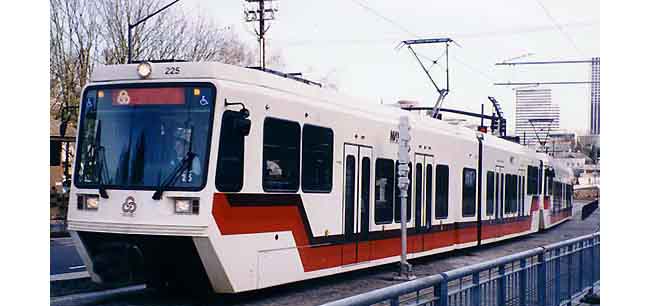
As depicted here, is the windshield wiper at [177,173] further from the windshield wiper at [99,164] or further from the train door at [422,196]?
the train door at [422,196]

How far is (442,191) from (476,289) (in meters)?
8.79

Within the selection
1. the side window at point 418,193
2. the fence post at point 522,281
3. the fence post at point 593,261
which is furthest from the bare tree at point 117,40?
the fence post at point 593,261

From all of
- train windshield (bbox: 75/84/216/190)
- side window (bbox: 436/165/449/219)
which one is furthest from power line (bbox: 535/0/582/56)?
side window (bbox: 436/165/449/219)

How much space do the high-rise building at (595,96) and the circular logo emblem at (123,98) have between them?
4561 mm

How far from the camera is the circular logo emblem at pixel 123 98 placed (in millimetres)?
9453

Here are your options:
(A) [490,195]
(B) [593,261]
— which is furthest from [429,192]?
(A) [490,195]

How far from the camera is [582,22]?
9578 millimetres

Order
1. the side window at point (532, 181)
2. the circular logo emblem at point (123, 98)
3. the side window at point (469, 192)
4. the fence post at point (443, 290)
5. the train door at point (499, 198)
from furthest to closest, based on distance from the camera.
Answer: the side window at point (532, 181)
the train door at point (499, 198)
the side window at point (469, 192)
the circular logo emblem at point (123, 98)
the fence post at point (443, 290)

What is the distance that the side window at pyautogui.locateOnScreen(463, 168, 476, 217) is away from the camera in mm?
16609

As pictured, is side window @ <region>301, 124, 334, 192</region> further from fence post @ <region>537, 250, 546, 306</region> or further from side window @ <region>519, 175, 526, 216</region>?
side window @ <region>519, 175, 526, 216</region>

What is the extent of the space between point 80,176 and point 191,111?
1.33 metres
